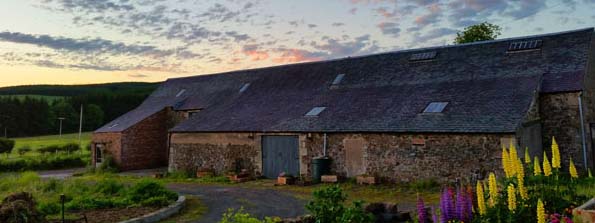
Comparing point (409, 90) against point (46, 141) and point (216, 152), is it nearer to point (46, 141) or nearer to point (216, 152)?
point (216, 152)

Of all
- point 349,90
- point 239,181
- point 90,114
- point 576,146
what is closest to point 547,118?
point 576,146

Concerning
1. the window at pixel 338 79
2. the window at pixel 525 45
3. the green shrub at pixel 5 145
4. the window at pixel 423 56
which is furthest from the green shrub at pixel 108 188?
the green shrub at pixel 5 145

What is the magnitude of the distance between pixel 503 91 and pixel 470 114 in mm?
1983

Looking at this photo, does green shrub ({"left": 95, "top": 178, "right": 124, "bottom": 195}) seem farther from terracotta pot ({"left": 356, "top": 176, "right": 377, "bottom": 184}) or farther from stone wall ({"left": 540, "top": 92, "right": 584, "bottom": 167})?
stone wall ({"left": 540, "top": 92, "right": 584, "bottom": 167})

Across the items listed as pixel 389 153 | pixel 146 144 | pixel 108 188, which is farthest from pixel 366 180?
pixel 146 144

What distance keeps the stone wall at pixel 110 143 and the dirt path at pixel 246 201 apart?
34.2 ft

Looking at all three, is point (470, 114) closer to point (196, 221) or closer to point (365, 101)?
point (365, 101)

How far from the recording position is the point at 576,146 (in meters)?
16.8

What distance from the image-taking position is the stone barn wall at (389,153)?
51.3 feet

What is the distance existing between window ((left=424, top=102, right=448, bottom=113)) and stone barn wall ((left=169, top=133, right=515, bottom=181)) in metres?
1.38

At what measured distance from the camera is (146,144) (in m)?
29.7

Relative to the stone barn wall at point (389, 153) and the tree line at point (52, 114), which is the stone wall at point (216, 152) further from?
the tree line at point (52, 114)

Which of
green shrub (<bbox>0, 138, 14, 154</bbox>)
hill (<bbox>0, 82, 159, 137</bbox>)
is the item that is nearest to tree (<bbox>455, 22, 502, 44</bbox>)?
green shrub (<bbox>0, 138, 14, 154</bbox>)

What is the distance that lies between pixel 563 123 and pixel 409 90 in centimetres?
597
